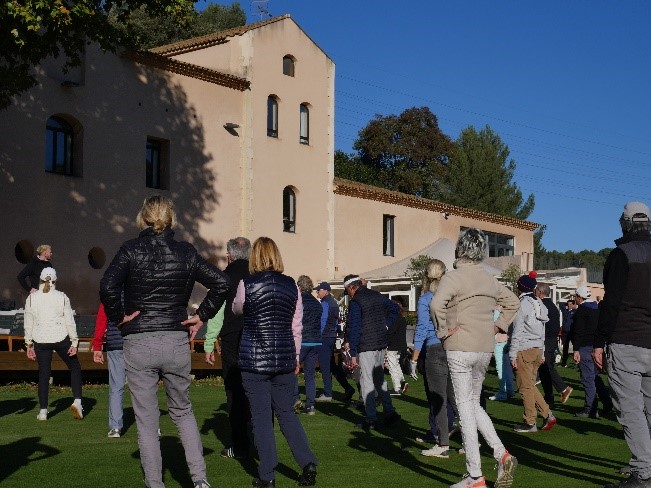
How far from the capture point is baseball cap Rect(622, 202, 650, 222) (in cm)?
771

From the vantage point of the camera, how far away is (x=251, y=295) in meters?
7.91

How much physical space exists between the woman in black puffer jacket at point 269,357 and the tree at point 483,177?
202ft

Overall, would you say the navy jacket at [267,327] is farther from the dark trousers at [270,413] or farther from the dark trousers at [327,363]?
the dark trousers at [327,363]

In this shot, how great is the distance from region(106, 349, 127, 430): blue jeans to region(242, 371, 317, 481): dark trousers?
3.55 m

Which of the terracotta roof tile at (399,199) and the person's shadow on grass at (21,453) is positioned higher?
the terracotta roof tile at (399,199)

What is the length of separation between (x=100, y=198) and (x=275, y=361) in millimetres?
23447

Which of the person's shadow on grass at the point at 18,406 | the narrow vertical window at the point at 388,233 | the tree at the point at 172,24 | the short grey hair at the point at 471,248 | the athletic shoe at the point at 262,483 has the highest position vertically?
the tree at the point at 172,24

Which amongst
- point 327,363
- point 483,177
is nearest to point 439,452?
point 327,363

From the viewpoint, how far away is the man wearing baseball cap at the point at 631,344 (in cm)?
734

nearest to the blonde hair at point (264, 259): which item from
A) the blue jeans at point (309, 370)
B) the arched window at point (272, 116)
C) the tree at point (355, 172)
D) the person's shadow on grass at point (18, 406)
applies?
the blue jeans at point (309, 370)

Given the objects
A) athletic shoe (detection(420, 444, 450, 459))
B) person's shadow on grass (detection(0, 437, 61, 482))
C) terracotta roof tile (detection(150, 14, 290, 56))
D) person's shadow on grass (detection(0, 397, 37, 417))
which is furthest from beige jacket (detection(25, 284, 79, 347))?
terracotta roof tile (detection(150, 14, 290, 56))

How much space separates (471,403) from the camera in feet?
25.4

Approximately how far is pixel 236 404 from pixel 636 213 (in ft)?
13.4

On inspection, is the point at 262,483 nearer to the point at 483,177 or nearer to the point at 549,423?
the point at 549,423
